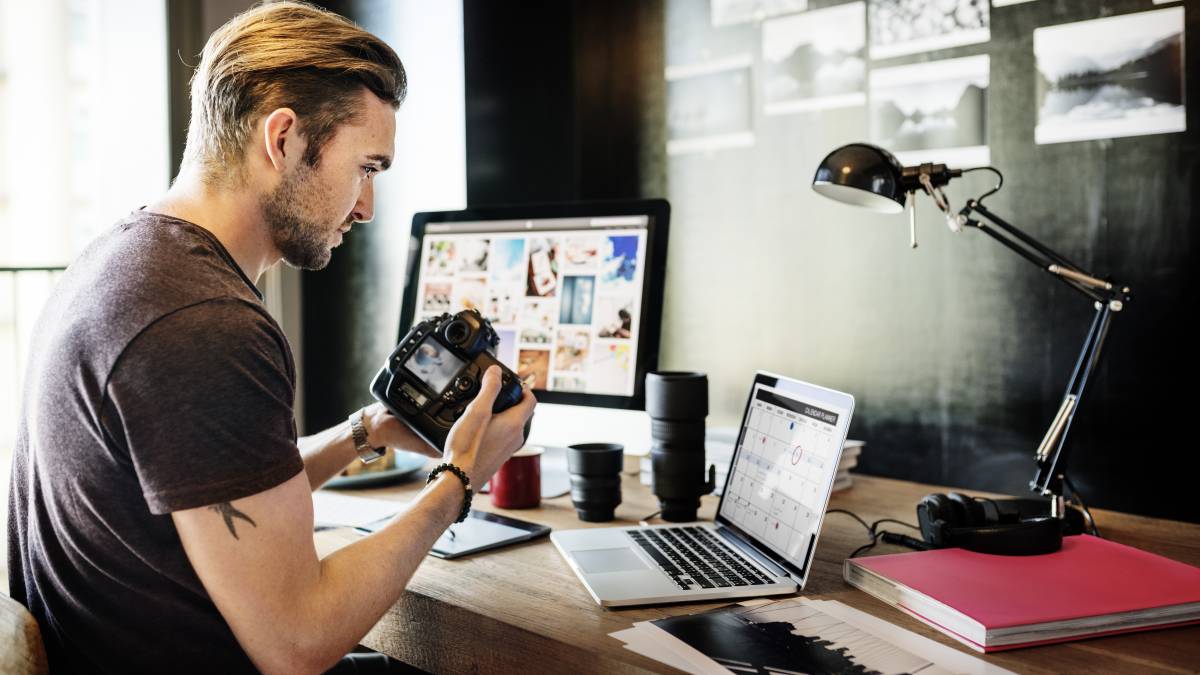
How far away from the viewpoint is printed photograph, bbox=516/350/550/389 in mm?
1562

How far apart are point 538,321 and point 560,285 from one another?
7cm

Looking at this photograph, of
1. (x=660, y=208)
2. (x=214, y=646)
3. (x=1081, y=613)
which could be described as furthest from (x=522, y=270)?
(x=1081, y=613)

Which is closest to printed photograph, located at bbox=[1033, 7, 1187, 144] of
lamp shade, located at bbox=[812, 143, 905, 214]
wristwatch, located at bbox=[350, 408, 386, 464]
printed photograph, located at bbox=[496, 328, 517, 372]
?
lamp shade, located at bbox=[812, 143, 905, 214]

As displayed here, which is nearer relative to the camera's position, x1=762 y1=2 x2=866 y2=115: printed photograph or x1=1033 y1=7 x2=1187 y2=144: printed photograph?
x1=1033 y1=7 x2=1187 y2=144: printed photograph

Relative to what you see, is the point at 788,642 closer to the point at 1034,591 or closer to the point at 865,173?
the point at 1034,591

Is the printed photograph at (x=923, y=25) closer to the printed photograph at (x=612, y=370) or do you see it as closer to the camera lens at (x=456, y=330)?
the printed photograph at (x=612, y=370)

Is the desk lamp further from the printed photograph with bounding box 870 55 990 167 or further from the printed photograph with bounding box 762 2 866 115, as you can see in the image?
the printed photograph with bounding box 762 2 866 115

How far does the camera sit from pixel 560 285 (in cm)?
156

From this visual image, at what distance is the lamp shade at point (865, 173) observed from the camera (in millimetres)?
1238

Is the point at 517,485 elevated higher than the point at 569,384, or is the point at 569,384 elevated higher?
the point at 569,384

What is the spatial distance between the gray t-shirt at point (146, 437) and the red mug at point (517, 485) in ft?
1.95

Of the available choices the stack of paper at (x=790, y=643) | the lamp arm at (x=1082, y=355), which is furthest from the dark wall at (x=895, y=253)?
the stack of paper at (x=790, y=643)

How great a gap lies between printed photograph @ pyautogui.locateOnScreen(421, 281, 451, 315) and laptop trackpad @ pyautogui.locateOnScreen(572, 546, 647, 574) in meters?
0.64

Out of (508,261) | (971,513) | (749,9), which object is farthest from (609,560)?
(749,9)
